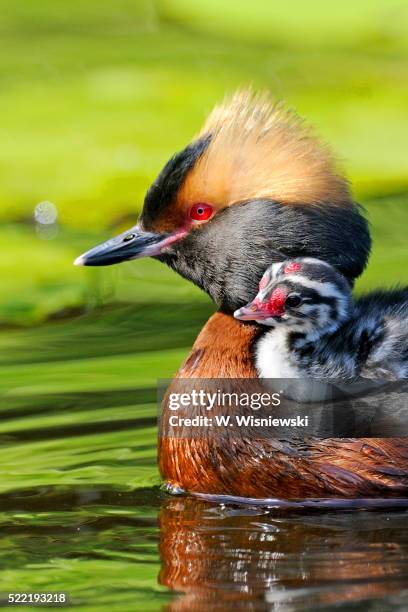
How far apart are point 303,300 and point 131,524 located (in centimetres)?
119

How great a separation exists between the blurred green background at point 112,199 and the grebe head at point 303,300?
95cm

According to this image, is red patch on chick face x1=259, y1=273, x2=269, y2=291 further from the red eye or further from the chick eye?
the red eye

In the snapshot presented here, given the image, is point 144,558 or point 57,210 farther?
point 57,210

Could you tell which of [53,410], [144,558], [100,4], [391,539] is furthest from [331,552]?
[100,4]

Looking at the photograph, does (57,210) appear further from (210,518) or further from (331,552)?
(331,552)

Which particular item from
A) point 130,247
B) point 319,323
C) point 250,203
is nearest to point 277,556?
point 319,323

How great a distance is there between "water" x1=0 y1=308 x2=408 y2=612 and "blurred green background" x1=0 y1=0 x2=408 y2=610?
0.05 ft

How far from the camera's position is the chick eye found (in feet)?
22.1

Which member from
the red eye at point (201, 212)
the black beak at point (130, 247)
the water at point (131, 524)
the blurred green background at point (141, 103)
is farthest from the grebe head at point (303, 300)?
the blurred green background at point (141, 103)

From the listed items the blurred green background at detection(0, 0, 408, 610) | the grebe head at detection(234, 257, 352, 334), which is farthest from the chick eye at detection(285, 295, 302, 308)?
the blurred green background at detection(0, 0, 408, 610)

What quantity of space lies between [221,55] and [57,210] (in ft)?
7.85

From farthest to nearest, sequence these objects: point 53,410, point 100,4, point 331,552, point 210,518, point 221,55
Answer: point 100,4, point 221,55, point 53,410, point 210,518, point 331,552

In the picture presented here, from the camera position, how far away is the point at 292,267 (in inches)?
268

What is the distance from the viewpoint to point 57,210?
34.1 feet
